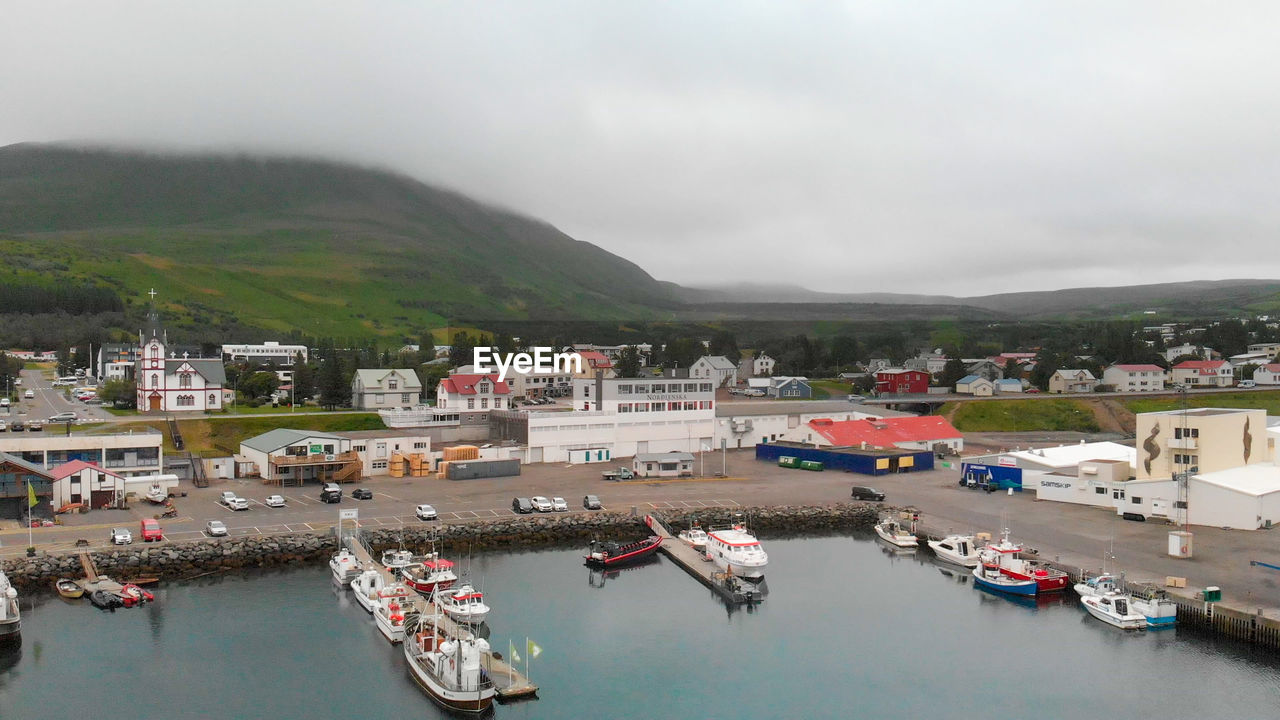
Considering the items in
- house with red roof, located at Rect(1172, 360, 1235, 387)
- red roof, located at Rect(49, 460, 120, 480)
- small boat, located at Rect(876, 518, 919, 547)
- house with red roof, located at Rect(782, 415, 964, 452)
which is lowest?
small boat, located at Rect(876, 518, 919, 547)

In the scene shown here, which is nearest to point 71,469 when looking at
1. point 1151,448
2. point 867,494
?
point 867,494

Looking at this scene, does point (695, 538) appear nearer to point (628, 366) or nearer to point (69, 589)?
point (69, 589)

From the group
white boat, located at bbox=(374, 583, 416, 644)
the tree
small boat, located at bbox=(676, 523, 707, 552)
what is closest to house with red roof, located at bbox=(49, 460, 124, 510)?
white boat, located at bbox=(374, 583, 416, 644)

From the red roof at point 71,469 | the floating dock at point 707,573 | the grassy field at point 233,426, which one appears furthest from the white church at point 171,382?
the floating dock at point 707,573

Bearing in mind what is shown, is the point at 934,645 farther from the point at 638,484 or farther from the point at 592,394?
the point at 592,394

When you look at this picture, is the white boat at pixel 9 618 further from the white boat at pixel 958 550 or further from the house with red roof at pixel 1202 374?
the house with red roof at pixel 1202 374

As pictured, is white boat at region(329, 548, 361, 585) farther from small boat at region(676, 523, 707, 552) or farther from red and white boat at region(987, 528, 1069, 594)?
red and white boat at region(987, 528, 1069, 594)
